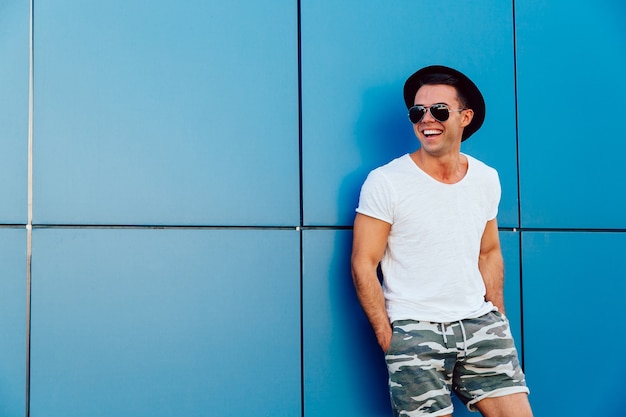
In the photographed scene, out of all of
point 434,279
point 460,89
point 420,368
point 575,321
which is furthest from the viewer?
point 575,321

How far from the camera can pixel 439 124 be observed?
317 centimetres

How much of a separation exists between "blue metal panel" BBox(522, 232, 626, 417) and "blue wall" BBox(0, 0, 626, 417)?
13 millimetres

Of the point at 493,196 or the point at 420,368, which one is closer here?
the point at 420,368

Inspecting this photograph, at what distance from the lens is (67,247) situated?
119 inches

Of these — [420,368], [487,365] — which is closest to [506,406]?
[487,365]

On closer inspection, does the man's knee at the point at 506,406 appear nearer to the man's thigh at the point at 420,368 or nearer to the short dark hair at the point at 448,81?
the man's thigh at the point at 420,368

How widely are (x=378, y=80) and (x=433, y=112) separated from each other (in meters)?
0.54

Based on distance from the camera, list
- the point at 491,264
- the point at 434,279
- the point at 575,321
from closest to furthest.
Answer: the point at 434,279 → the point at 491,264 → the point at 575,321

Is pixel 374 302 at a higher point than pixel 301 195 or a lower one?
lower

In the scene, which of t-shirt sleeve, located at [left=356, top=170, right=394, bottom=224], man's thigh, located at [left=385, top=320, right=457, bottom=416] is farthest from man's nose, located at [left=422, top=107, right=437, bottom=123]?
man's thigh, located at [left=385, top=320, right=457, bottom=416]

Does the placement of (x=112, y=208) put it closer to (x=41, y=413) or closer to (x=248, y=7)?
(x=41, y=413)

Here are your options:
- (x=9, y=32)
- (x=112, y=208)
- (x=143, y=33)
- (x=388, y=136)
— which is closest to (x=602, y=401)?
(x=388, y=136)

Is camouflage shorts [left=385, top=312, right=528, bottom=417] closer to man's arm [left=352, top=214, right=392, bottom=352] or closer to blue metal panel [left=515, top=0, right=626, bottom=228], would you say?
man's arm [left=352, top=214, right=392, bottom=352]

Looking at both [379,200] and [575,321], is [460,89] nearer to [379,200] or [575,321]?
[379,200]
